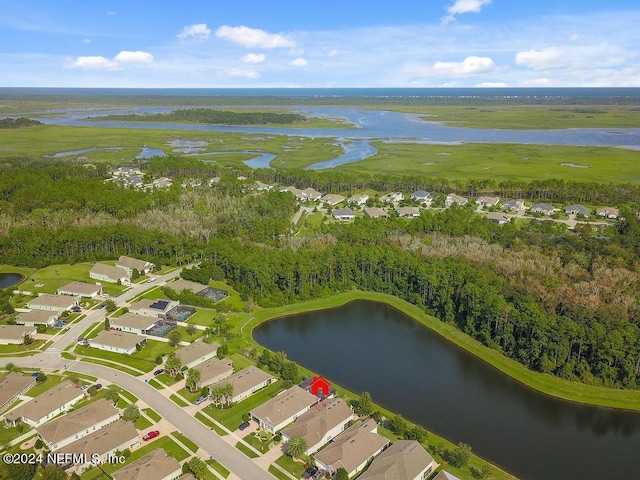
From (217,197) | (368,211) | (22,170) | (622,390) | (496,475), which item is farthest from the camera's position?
(22,170)

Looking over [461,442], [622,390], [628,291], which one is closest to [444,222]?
[628,291]

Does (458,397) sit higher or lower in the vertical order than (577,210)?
lower

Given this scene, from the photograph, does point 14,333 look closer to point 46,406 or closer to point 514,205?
point 46,406

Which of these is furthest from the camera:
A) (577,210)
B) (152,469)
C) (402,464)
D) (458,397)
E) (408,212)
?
(408,212)

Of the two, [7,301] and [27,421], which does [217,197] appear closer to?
[7,301]

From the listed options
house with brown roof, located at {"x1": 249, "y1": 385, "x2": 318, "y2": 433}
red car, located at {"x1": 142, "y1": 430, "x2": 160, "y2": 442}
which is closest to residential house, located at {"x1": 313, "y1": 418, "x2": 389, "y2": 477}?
house with brown roof, located at {"x1": 249, "y1": 385, "x2": 318, "y2": 433}

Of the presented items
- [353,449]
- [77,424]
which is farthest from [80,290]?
[353,449]

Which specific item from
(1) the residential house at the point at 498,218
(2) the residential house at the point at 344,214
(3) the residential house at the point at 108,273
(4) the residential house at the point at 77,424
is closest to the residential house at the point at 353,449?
(4) the residential house at the point at 77,424
